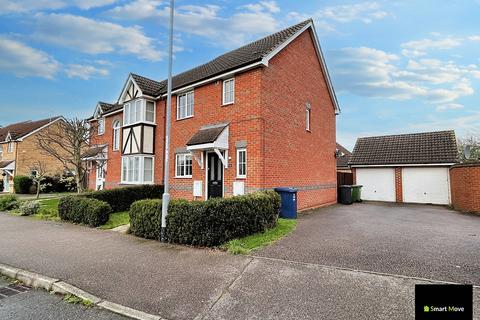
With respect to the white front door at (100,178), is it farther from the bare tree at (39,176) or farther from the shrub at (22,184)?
the shrub at (22,184)

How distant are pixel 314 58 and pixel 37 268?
609 inches

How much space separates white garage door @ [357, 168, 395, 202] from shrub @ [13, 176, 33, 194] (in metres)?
32.3

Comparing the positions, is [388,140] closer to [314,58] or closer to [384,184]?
[384,184]

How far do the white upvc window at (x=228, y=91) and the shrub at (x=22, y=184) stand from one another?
27271 mm

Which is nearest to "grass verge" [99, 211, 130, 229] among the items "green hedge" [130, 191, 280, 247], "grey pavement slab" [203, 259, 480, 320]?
"green hedge" [130, 191, 280, 247]

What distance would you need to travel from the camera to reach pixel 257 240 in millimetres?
7586

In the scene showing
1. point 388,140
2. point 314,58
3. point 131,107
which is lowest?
point 388,140

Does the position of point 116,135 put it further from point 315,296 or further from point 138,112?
point 315,296

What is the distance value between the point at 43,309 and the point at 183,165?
34.4 feet

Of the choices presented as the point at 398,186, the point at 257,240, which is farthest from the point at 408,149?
the point at 257,240

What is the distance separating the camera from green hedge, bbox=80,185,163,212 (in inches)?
519

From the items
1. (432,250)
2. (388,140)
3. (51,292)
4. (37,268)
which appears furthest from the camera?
(388,140)

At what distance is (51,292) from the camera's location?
4.91m

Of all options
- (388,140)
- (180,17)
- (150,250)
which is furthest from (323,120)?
(150,250)
